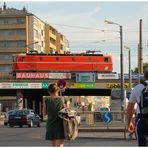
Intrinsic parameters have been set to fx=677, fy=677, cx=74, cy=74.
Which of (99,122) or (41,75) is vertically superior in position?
(41,75)

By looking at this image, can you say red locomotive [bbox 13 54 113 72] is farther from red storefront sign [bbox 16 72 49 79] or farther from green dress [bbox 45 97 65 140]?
green dress [bbox 45 97 65 140]

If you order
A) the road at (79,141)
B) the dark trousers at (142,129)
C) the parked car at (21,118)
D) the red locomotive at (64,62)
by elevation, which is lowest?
the parked car at (21,118)

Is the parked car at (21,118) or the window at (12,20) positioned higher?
the window at (12,20)

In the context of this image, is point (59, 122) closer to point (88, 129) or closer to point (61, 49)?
point (88, 129)

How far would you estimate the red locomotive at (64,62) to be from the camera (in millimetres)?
83938

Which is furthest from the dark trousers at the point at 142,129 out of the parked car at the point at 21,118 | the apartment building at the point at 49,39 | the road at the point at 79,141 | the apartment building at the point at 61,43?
the apartment building at the point at 61,43

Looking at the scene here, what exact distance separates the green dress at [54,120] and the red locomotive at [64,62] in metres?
69.2

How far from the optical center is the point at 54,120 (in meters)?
14.4

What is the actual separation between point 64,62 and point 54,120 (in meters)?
71.0

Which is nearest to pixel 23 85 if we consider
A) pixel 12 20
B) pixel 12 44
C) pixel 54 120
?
pixel 54 120

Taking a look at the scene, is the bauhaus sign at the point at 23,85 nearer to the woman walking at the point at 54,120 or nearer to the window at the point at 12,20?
the woman walking at the point at 54,120

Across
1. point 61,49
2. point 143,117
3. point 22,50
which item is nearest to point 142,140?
point 143,117

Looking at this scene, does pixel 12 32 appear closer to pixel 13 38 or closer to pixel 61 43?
pixel 13 38

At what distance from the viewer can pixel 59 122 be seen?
1446 cm
